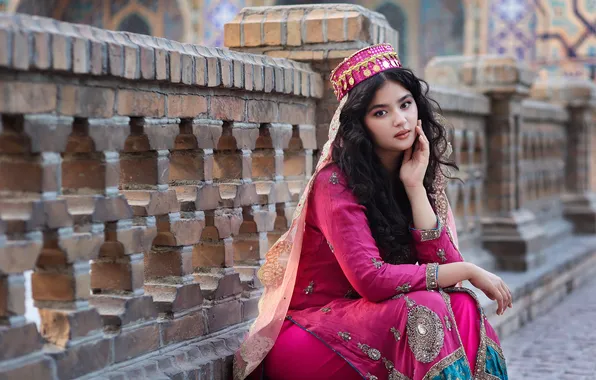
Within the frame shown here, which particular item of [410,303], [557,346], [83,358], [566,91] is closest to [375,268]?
[410,303]

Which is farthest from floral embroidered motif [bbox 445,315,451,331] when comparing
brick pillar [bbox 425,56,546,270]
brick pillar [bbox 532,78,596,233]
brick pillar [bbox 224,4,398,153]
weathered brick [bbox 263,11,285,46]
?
brick pillar [bbox 532,78,596,233]

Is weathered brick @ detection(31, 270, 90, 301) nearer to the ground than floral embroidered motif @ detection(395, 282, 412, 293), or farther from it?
farther from it

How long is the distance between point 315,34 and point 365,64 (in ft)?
2.44

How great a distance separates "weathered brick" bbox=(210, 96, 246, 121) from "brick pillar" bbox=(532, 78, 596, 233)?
262 inches

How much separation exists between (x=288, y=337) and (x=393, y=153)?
72 cm

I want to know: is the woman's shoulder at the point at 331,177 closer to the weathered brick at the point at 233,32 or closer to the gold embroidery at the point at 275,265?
the gold embroidery at the point at 275,265

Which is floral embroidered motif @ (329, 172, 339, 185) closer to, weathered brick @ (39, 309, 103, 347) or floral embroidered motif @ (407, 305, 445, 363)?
floral embroidered motif @ (407, 305, 445, 363)

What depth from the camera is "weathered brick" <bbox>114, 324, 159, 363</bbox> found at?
113 inches

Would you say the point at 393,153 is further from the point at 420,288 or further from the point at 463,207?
the point at 463,207

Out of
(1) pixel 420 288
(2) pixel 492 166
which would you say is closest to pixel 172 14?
(2) pixel 492 166

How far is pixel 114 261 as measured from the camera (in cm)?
296

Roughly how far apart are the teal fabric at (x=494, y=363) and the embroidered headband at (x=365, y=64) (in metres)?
0.95

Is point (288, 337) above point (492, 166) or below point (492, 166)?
below

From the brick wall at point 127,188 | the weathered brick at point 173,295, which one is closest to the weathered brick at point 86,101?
the brick wall at point 127,188
